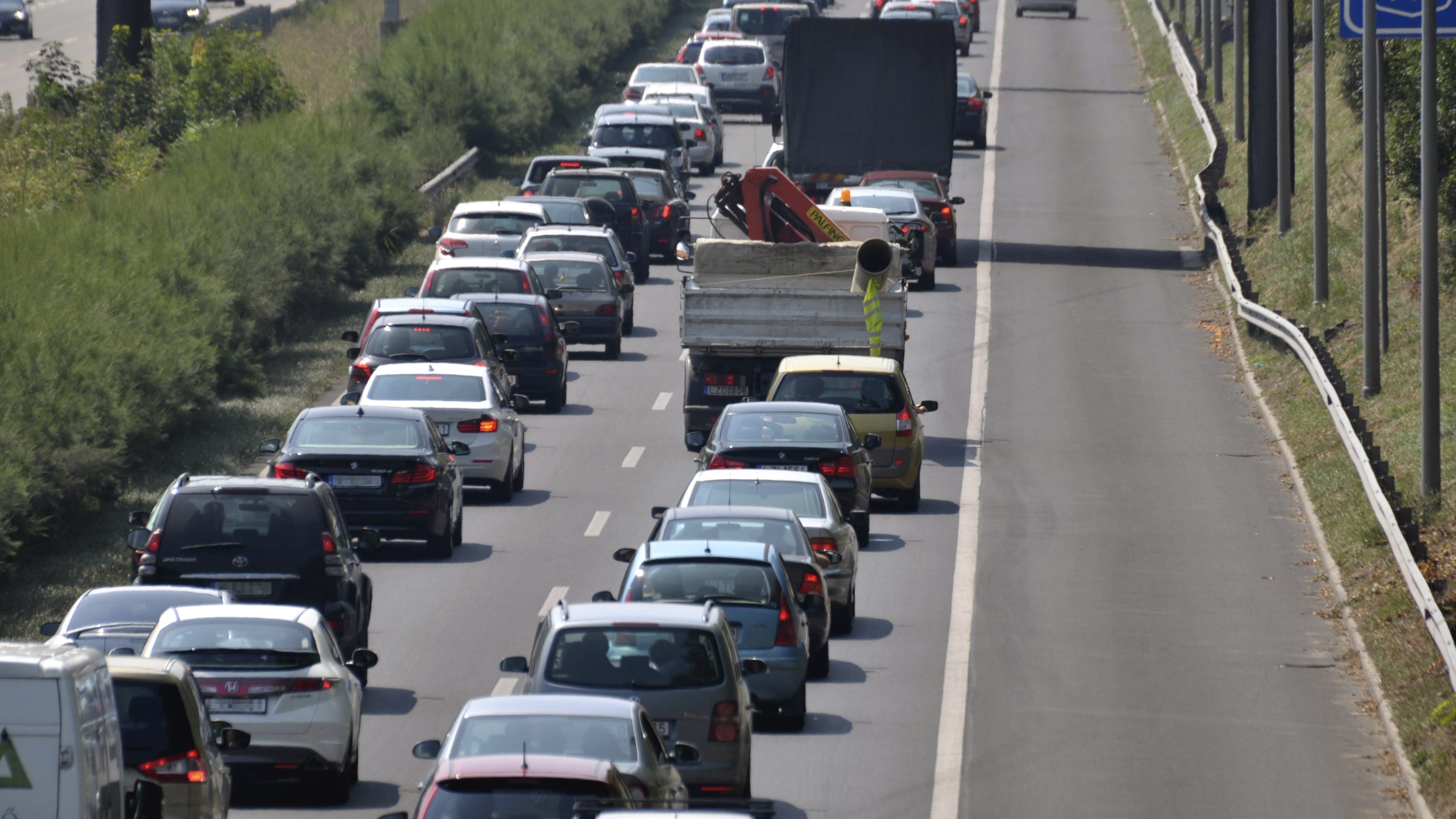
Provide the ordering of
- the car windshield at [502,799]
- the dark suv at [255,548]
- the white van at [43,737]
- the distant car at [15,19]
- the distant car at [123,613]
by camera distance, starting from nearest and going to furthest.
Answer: the white van at [43,737]
the car windshield at [502,799]
the distant car at [123,613]
the dark suv at [255,548]
the distant car at [15,19]

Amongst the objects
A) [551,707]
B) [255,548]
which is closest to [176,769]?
[551,707]

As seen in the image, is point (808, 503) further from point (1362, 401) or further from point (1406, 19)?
point (1362, 401)

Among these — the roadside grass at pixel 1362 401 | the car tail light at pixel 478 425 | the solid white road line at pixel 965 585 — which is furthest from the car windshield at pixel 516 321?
the roadside grass at pixel 1362 401

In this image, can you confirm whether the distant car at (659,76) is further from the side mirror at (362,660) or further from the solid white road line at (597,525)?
the side mirror at (362,660)

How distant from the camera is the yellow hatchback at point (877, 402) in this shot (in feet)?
83.1

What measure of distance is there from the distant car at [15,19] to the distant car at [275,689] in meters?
61.4

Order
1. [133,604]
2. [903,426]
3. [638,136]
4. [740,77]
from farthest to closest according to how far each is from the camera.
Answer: [740,77] < [638,136] < [903,426] < [133,604]

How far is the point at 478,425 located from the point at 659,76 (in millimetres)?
35902

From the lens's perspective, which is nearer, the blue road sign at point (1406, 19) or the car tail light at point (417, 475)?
the car tail light at point (417, 475)

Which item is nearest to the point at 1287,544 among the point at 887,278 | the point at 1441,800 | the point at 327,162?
the point at 887,278

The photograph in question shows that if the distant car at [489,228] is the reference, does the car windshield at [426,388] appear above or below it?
below

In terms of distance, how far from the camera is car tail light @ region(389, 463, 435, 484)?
861 inches

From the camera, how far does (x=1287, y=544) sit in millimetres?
24266

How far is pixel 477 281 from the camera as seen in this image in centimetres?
3198
